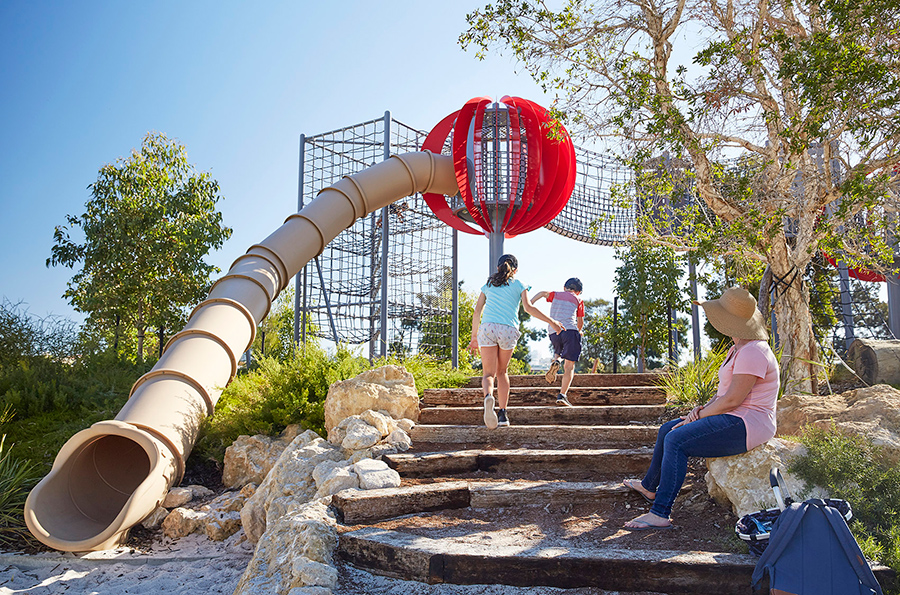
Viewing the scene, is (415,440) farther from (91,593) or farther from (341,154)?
(341,154)

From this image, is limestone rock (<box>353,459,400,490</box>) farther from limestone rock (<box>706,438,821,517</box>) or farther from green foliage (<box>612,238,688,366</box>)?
green foliage (<box>612,238,688,366</box>)

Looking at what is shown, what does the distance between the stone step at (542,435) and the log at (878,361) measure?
433cm

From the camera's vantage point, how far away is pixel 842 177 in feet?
23.9

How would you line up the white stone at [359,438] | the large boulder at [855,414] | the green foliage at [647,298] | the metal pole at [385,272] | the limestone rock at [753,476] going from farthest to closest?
the green foliage at [647,298] → the metal pole at [385,272] → the white stone at [359,438] → the large boulder at [855,414] → the limestone rock at [753,476]

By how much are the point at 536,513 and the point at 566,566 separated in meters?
1.09

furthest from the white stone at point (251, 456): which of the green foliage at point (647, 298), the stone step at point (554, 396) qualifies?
the green foliage at point (647, 298)

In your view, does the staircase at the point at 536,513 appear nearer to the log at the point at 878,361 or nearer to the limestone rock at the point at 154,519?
the limestone rock at the point at 154,519

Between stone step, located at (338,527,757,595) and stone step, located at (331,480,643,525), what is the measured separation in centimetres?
69

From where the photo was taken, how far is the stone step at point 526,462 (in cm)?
508

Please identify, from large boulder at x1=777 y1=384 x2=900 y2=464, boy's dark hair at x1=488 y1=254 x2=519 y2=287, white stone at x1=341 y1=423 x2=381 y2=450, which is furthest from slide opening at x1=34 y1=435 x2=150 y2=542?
large boulder at x1=777 y1=384 x2=900 y2=464

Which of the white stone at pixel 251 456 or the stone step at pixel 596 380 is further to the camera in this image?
the stone step at pixel 596 380

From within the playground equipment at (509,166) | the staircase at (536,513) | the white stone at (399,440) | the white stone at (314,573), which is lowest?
the white stone at (314,573)

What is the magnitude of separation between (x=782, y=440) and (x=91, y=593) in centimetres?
521

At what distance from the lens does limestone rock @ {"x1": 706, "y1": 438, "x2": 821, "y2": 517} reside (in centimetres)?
382
